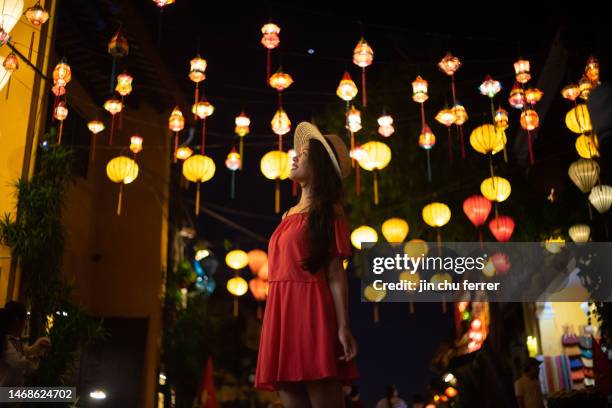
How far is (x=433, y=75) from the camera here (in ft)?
43.7

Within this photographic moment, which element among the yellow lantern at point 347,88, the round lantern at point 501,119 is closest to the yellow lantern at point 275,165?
the yellow lantern at point 347,88

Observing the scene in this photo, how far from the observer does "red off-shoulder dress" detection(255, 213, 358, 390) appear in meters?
2.76

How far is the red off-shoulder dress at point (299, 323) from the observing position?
276 centimetres

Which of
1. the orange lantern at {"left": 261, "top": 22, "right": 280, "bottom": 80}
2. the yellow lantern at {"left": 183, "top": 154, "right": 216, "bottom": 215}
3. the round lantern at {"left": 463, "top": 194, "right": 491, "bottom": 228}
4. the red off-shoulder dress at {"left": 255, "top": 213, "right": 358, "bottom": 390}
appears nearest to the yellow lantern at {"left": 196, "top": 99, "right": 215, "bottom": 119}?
the yellow lantern at {"left": 183, "top": 154, "right": 216, "bottom": 215}

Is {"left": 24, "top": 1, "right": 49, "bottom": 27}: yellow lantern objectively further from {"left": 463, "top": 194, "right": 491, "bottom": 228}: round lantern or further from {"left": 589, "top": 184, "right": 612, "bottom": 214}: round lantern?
{"left": 589, "top": 184, "right": 612, "bottom": 214}: round lantern

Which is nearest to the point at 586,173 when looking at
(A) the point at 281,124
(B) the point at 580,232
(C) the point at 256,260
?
(B) the point at 580,232

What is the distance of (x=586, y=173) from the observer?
9.27 metres

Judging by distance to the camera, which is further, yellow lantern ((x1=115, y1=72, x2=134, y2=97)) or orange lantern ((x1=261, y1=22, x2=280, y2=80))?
yellow lantern ((x1=115, y1=72, x2=134, y2=97))

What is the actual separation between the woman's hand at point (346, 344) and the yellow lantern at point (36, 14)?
6279 mm

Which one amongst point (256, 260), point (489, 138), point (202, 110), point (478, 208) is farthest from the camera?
point (256, 260)

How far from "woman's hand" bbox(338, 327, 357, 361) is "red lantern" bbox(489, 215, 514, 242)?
9019 mm

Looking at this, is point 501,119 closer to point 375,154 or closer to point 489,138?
point 489,138

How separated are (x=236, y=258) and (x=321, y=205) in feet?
38.8

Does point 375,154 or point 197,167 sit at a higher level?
point 375,154
